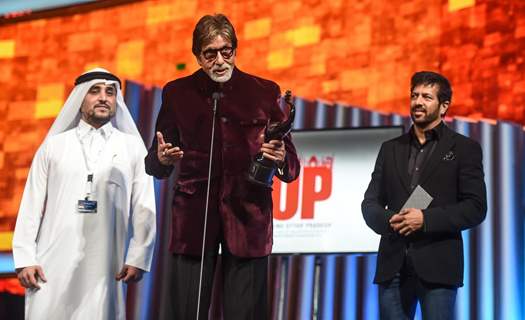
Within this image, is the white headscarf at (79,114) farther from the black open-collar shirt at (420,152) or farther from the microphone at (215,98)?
the black open-collar shirt at (420,152)

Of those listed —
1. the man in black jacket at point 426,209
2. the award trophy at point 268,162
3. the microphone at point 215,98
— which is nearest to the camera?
the award trophy at point 268,162

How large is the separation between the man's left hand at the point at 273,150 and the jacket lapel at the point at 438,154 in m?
0.63

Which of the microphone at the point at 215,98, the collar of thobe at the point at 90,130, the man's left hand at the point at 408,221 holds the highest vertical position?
the collar of thobe at the point at 90,130

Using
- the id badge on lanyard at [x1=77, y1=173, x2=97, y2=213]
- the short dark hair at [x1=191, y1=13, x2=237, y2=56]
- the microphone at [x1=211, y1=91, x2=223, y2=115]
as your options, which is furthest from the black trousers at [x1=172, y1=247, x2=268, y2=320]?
the id badge on lanyard at [x1=77, y1=173, x2=97, y2=213]

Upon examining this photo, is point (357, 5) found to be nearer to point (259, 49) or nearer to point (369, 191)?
point (259, 49)

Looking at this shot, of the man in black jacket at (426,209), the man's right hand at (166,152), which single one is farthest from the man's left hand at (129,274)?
the man in black jacket at (426,209)

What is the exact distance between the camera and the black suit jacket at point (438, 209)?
115 inches

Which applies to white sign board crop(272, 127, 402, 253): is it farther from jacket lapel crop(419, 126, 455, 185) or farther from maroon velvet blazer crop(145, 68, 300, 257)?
maroon velvet blazer crop(145, 68, 300, 257)

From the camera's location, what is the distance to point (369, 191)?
125 inches

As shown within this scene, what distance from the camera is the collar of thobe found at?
3682 mm

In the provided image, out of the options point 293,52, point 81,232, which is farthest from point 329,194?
point 81,232

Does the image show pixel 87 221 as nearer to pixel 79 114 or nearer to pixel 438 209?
pixel 79 114

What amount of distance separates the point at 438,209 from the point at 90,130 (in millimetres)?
1539

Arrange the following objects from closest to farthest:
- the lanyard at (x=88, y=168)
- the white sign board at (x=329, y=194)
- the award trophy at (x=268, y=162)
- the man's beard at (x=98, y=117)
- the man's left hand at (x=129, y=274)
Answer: the award trophy at (x=268, y=162)
the man's left hand at (x=129, y=274)
the lanyard at (x=88, y=168)
the man's beard at (x=98, y=117)
the white sign board at (x=329, y=194)
